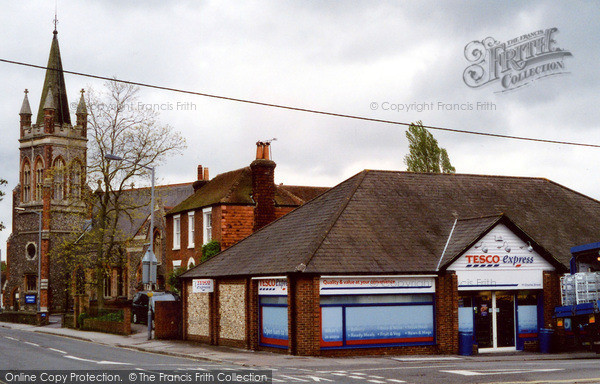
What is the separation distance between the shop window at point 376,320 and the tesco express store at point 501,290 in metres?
1.64

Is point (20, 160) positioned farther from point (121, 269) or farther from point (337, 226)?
point (337, 226)

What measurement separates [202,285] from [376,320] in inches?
314

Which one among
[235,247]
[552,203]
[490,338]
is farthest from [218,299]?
[552,203]

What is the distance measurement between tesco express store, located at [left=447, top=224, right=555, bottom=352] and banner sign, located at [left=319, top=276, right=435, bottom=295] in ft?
3.99

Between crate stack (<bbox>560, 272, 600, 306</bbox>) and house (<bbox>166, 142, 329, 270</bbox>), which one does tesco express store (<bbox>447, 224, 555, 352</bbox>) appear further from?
house (<bbox>166, 142, 329, 270</bbox>)

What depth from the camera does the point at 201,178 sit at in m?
51.9

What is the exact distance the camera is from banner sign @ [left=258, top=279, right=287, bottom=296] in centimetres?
2647

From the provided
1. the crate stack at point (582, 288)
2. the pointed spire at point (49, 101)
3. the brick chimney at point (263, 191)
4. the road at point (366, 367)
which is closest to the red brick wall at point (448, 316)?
the road at point (366, 367)

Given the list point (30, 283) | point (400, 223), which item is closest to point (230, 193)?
point (400, 223)

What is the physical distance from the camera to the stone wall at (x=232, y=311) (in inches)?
1138

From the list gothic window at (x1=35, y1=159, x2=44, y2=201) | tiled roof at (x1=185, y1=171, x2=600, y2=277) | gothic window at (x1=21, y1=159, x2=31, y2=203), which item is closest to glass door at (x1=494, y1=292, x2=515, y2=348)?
tiled roof at (x1=185, y1=171, x2=600, y2=277)

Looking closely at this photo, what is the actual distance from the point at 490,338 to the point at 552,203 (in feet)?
30.2

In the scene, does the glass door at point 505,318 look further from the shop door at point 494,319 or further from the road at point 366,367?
the road at point 366,367

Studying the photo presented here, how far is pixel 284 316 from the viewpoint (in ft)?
87.2
